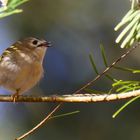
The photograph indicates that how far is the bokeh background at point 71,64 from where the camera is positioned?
6.61 m

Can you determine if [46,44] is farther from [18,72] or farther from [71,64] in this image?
[71,64]

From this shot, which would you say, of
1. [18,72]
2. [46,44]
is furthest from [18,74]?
[46,44]

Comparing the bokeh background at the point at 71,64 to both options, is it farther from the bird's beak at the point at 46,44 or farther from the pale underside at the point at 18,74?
the pale underside at the point at 18,74

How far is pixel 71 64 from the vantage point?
7906 mm

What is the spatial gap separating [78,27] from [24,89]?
4862 mm

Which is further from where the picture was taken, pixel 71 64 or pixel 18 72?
pixel 71 64

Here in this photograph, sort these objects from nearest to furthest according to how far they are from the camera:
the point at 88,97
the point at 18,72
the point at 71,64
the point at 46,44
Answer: the point at 88,97 < the point at 18,72 < the point at 46,44 < the point at 71,64

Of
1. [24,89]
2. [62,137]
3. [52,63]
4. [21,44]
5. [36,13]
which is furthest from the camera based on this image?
[36,13]

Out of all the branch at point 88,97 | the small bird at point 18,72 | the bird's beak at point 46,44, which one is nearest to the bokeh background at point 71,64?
the bird's beak at point 46,44

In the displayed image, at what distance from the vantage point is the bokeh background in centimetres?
661

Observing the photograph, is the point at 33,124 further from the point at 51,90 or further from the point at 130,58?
the point at 130,58

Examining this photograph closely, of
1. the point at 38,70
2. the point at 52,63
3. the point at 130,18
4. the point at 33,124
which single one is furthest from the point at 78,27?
the point at 130,18

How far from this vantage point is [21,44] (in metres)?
4.86

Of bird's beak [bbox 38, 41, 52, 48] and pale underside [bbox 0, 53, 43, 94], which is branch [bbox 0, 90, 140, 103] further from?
bird's beak [bbox 38, 41, 52, 48]
